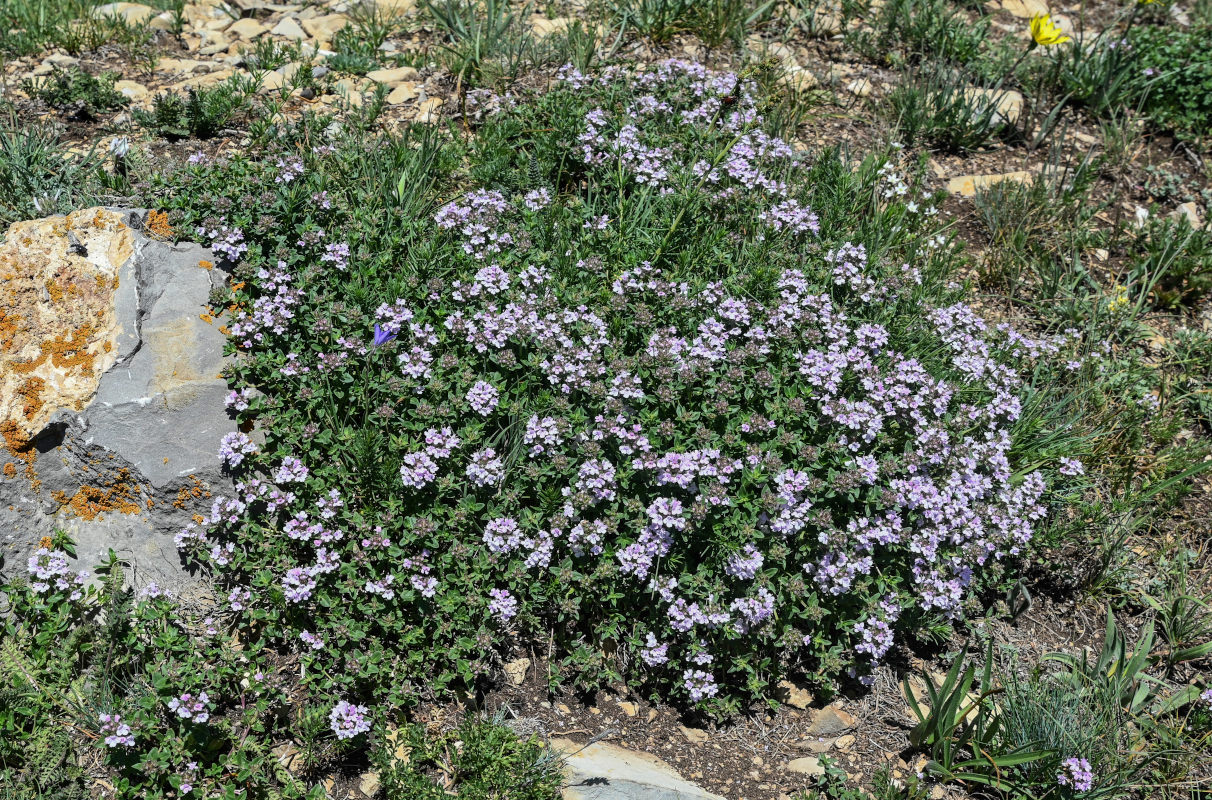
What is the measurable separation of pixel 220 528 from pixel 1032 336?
4.96 metres

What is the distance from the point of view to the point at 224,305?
438 cm

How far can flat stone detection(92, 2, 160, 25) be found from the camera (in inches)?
268

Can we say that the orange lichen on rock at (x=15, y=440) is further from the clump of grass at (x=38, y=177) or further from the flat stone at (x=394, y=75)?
the flat stone at (x=394, y=75)

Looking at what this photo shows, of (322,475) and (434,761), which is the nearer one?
(434,761)

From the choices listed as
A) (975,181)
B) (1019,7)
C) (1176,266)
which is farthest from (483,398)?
(1019,7)

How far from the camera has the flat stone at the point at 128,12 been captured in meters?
6.82

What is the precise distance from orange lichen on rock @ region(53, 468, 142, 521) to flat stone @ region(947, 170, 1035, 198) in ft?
18.7

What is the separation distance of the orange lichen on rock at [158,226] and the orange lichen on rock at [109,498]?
4.35 feet

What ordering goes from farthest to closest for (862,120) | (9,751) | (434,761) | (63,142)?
(862,120) < (63,142) < (434,761) < (9,751)

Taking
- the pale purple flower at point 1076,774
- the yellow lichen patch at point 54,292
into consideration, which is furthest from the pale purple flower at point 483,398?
the pale purple flower at point 1076,774

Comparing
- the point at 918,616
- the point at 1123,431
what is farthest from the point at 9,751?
the point at 1123,431

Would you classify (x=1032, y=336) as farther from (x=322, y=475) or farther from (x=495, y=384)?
(x=322, y=475)

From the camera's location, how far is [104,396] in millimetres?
4055

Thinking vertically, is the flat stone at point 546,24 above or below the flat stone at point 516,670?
above
